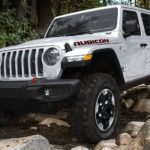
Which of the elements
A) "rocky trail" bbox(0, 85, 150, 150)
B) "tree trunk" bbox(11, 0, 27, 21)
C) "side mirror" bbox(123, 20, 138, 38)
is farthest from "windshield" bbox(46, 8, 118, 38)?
"tree trunk" bbox(11, 0, 27, 21)

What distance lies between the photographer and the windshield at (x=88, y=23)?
645cm

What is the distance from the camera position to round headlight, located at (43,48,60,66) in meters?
5.10

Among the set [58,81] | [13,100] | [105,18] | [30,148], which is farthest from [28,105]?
[105,18]

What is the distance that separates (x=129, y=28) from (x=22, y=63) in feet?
6.11

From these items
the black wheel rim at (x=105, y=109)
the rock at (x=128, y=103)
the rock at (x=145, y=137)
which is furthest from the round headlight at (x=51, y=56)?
the rock at (x=128, y=103)

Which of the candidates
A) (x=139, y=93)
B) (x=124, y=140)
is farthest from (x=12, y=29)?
(x=124, y=140)

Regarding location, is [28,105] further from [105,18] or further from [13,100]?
[105,18]

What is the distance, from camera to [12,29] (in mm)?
11336

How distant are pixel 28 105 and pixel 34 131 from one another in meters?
1.06

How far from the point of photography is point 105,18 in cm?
661

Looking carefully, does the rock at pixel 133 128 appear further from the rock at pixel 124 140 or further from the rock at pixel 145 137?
the rock at pixel 145 137

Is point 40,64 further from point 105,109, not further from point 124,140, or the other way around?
point 124,140

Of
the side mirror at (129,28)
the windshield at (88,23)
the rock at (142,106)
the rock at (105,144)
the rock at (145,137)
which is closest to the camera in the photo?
the rock at (145,137)

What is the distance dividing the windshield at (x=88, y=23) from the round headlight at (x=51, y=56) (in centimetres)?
133
